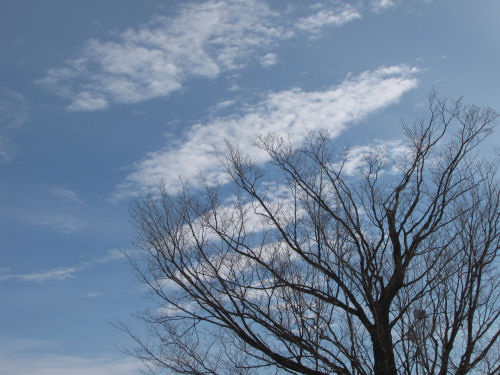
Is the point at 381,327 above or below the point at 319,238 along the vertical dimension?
below

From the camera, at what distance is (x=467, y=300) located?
818 cm

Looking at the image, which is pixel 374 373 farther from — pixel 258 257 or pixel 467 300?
pixel 258 257

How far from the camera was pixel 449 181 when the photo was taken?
9891mm

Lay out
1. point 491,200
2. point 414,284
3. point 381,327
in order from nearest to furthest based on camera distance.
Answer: point 381,327 → point 414,284 → point 491,200

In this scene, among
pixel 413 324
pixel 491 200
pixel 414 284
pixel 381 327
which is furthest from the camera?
pixel 491 200

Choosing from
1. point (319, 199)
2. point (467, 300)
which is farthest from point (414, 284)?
point (319, 199)

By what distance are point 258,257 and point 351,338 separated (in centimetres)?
→ 258

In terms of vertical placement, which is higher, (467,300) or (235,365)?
(467,300)

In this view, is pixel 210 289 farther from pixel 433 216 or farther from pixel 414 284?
pixel 433 216

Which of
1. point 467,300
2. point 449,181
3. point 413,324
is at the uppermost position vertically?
point 449,181

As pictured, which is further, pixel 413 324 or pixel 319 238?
pixel 319 238

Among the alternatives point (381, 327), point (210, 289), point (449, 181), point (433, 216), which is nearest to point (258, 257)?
point (210, 289)

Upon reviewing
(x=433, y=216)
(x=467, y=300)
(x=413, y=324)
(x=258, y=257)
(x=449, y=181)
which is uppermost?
(x=449, y=181)

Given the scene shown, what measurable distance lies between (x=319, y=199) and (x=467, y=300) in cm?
338
